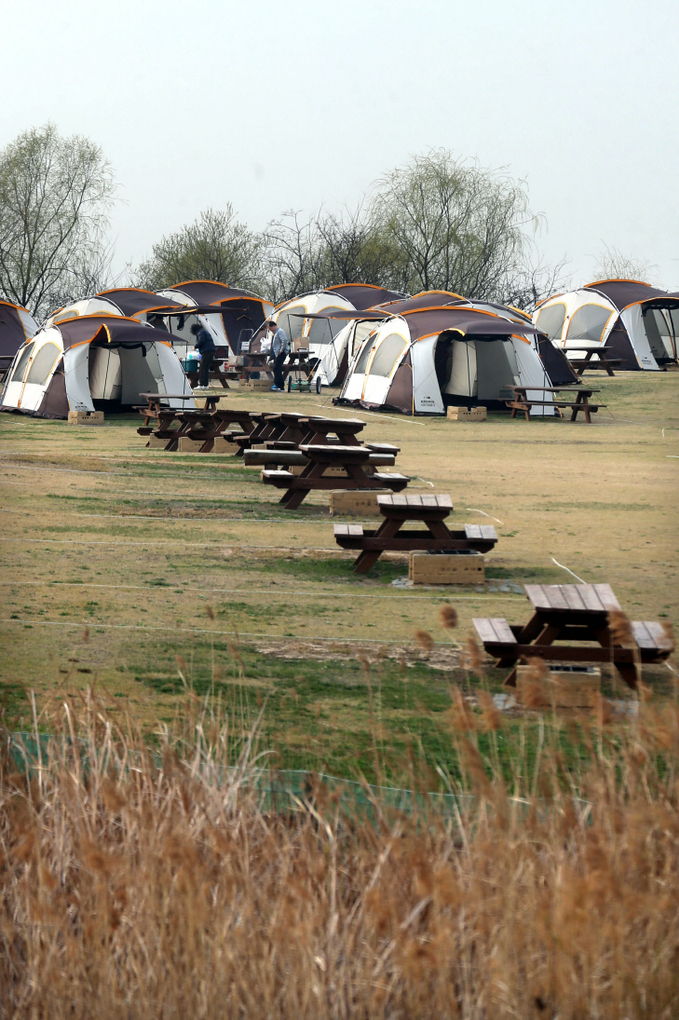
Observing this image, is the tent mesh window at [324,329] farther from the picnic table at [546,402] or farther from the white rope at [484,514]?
the white rope at [484,514]

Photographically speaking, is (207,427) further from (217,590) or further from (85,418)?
(217,590)

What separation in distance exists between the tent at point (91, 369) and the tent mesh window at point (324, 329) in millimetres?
11312

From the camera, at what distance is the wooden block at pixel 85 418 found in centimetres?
2083

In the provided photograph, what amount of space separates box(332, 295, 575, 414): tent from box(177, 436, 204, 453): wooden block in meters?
7.50

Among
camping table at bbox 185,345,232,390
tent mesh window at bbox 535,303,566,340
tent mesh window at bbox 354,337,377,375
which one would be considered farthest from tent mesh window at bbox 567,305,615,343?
tent mesh window at bbox 354,337,377,375

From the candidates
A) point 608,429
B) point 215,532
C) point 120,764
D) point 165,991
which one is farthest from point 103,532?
point 608,429

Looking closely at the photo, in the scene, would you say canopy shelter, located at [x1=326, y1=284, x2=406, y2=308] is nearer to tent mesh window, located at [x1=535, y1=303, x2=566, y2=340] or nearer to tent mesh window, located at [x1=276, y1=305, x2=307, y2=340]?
tent mesh window, located at [x1=276, y1=305, x2=307, y2=340]

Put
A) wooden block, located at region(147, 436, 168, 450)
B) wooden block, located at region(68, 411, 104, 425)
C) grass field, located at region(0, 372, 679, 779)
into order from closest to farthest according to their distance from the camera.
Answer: grass field, located at region(0, 372, 679, 779)
wooden block, located at region(147, 436, 168, 450)
wooden block, located at region(68, 411, 104, 425)

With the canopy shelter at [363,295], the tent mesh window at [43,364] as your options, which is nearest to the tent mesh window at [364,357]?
the tent mesh window at [43,364]

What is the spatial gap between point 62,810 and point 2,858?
0.64 ft

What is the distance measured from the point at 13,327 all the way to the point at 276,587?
29426 millimetres

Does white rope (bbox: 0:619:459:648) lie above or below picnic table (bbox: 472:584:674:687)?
below

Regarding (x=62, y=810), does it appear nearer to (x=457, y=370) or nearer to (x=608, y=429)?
(x=608, y=429)

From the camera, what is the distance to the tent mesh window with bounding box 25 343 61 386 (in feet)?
72.8
